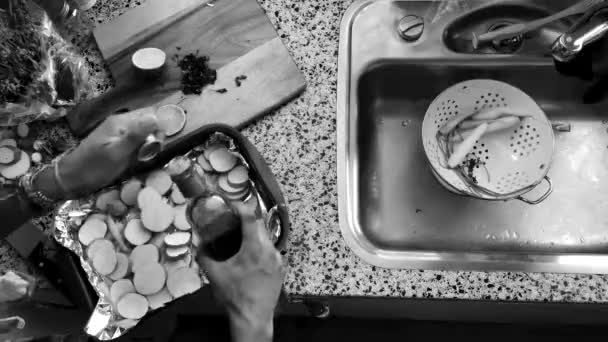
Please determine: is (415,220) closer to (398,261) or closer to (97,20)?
(398,261)

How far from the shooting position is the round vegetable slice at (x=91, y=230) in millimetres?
845

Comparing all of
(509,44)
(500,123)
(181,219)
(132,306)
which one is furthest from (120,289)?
(509,44)

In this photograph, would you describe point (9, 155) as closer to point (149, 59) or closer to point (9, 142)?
point (9, 142)

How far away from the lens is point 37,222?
2.97ft

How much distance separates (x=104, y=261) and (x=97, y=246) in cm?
3

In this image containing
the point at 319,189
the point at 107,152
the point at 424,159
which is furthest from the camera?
the point at 424,159

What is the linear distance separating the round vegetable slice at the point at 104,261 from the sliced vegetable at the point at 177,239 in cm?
9

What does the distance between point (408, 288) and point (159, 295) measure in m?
0.40

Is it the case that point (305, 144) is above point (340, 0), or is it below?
below

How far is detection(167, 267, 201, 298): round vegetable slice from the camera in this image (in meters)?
0.82

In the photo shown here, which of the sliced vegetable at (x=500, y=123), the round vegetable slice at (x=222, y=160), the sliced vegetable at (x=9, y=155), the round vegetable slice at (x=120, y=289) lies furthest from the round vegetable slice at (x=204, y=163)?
the sliced vegetable at (x=500, y=123)

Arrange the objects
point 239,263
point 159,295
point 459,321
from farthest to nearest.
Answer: point 459,321
point 159,295
point 239,263

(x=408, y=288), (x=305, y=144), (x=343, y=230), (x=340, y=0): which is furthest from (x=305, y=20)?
(x=408, y=288)

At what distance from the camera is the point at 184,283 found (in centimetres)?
83
